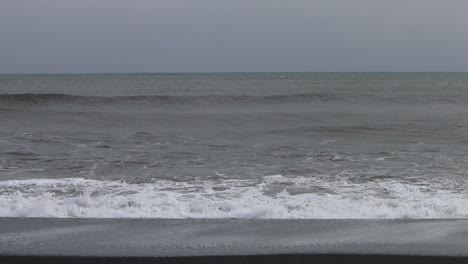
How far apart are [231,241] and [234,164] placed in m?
5.34

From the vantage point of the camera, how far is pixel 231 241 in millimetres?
5430

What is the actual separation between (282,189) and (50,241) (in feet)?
12.3

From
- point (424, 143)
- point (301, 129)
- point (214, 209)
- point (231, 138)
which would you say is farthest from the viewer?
point (301, 129)

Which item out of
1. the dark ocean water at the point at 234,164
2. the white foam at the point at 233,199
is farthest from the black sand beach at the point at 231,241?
the dark ocean water at the point at 234,164

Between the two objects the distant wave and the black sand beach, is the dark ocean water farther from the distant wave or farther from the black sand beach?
the distant wave

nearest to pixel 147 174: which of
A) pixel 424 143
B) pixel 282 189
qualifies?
pixel 282 189

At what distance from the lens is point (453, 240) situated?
17.7 ft

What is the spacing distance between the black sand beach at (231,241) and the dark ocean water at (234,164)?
574 millimetres

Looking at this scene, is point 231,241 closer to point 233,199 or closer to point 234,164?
point 233,199

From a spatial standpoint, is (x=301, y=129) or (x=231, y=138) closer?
(x=231, y=138)

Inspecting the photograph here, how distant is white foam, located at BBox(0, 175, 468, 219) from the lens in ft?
22.4

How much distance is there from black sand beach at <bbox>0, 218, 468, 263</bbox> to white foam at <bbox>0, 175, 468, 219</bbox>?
0.41 metres

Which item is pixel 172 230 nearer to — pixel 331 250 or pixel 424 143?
pixel 331 250

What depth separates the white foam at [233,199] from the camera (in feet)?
22.4
